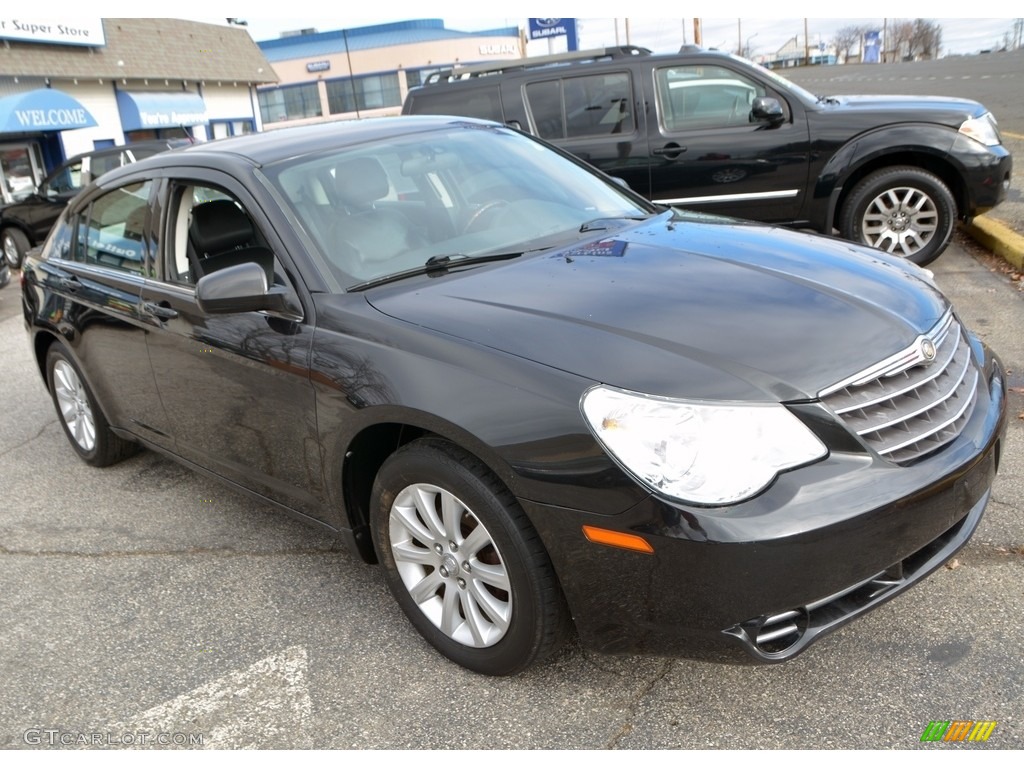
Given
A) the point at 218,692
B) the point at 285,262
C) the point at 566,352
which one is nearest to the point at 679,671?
the point at 566,352

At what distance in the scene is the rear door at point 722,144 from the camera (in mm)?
7391

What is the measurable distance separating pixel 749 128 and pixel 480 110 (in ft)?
8.01

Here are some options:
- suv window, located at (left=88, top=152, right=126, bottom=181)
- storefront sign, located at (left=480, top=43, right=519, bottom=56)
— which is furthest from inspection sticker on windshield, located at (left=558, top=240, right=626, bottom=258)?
storefront sign, located at (left=480, top=43, right=519, bottom=56)

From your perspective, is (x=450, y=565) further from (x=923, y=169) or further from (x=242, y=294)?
(x=923, y=169)

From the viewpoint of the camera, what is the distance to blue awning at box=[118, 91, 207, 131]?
2552 cm

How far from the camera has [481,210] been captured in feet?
11.8

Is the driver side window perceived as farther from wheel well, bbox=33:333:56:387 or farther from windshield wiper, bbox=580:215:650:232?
wheel well, bbox=33:333:56:387

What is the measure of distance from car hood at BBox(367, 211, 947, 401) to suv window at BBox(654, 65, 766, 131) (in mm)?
4578

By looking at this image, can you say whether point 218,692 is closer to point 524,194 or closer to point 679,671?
point 679,671

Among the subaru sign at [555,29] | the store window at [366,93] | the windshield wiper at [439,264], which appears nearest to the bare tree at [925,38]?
the store window at [366,93]

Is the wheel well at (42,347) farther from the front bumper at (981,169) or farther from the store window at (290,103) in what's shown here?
the store window at (290,103)

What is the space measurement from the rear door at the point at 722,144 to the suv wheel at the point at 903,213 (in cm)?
47

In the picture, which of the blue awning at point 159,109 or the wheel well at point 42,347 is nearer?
the wheel well at point 42,347

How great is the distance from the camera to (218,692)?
294cm
